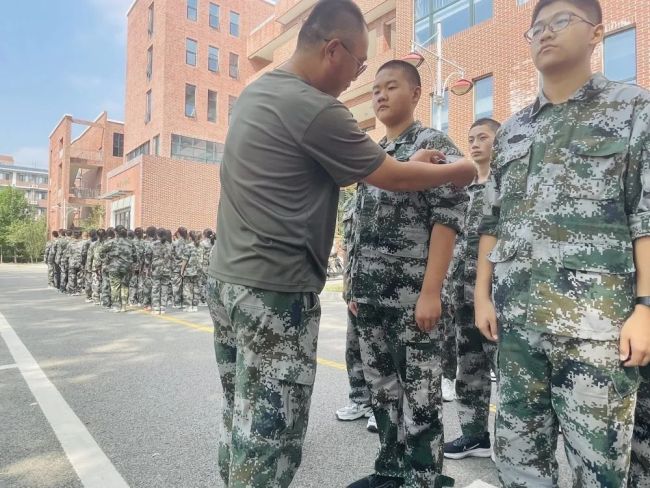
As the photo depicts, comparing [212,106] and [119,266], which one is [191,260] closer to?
[119,266]

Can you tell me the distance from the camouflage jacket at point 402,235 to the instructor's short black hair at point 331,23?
795mm

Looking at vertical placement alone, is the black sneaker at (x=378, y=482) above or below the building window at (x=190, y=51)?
below

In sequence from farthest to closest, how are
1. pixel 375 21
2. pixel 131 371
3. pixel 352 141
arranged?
pixel 375 21 → pixel 131 371 → pixel 352 141

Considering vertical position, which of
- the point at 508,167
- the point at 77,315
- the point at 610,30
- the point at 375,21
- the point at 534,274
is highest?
the point at 375,21

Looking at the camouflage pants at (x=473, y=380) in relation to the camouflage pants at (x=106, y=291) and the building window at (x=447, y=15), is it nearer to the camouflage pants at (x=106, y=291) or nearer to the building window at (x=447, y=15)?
the camouflage pants at (x=106, y=291)

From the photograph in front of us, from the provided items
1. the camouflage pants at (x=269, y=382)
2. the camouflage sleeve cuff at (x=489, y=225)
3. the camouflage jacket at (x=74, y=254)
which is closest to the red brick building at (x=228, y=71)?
the camouflage jacket at (x=74, y=254)

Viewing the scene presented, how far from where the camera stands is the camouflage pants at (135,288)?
36.7ft

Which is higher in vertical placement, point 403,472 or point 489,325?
point 489,325

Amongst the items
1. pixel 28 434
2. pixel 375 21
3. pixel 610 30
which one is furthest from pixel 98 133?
pixel 28 434

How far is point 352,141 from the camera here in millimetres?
1497

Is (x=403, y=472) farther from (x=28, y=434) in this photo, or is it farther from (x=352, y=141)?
Answer: (x=28, y=434)

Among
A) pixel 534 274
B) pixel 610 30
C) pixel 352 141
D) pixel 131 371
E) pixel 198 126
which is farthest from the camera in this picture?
pixel 198 126

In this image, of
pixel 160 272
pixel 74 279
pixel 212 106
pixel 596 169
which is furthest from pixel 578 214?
pixel 212 106

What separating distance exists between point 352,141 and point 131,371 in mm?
4182
